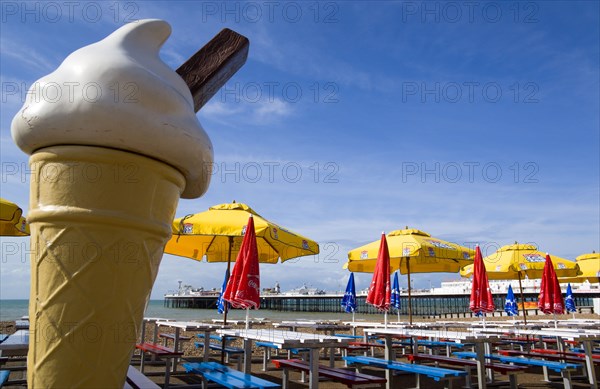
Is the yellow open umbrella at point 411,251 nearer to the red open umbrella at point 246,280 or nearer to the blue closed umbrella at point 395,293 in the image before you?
the blue closed umbrella at point 395,293

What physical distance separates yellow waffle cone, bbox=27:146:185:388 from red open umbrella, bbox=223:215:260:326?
425 centimetres

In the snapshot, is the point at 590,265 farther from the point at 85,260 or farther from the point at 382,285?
the point at 85,260

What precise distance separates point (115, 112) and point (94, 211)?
0.22 m

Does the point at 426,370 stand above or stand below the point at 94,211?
below

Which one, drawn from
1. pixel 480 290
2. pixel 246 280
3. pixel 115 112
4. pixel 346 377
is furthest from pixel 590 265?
pixel 115 112

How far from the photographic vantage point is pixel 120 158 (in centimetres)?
92

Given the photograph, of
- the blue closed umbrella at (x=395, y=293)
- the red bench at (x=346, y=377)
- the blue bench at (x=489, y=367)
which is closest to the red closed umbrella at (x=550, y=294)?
the blue bench at (x=489, y=367)

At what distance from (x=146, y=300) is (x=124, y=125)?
410 millimetres

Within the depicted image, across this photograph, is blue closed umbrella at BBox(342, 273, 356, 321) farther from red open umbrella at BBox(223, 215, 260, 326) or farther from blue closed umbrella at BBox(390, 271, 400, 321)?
red open umbrella at BBox(223, 215, 260, 326)

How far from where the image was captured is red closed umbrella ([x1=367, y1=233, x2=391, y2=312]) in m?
6.41

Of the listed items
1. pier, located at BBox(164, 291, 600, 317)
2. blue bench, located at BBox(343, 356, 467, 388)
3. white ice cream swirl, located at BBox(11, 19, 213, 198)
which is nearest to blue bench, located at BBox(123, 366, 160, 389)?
white ice cream swirl, located at BBox(11, 19, 213, 198)

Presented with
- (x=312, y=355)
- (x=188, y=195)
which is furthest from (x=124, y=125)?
(x=312, y=355)

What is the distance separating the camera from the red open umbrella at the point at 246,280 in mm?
A: 5105

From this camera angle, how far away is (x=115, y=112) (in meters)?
0.92
